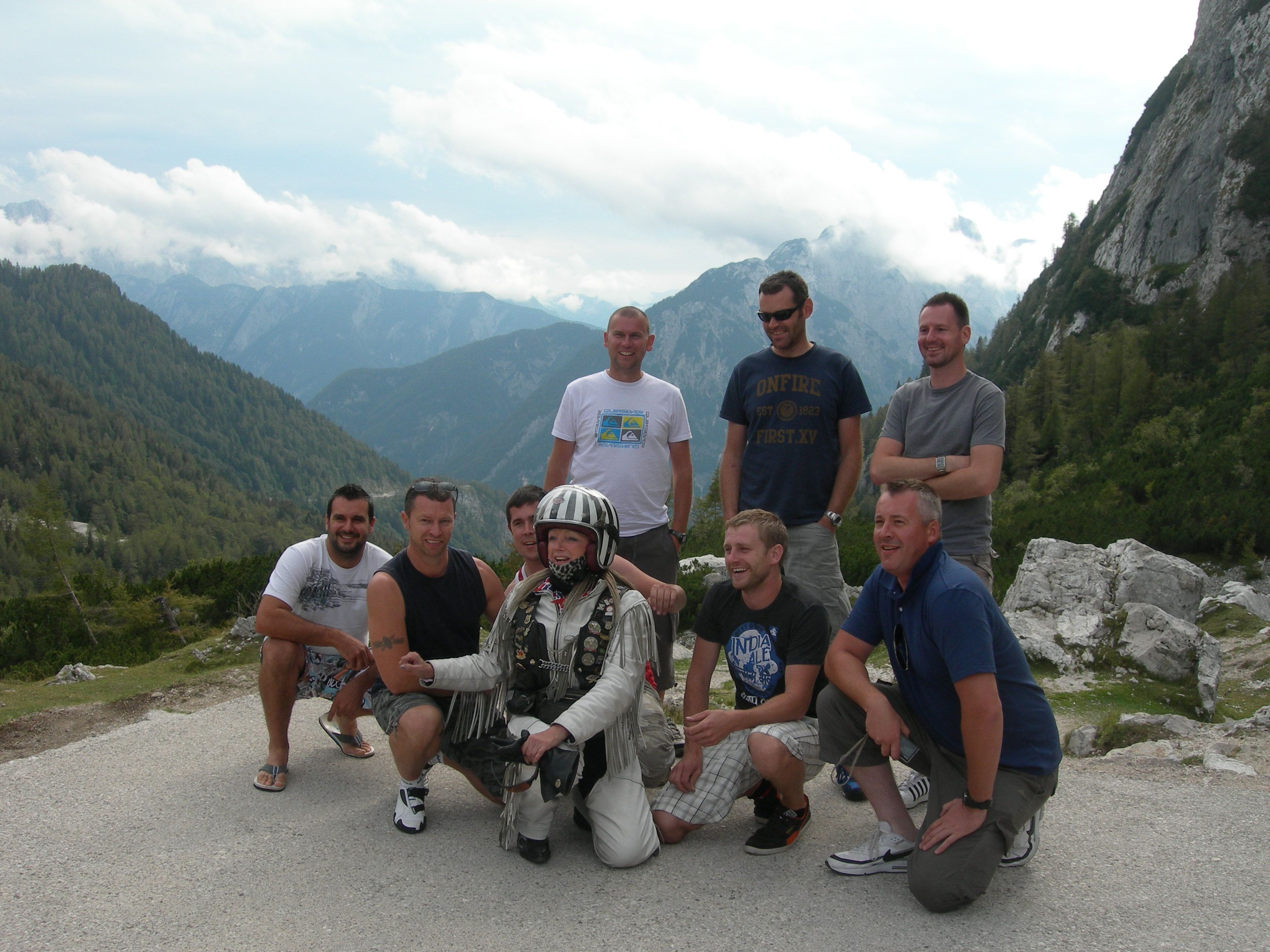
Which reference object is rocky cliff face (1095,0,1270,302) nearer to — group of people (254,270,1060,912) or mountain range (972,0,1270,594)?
mountain range (972,0,1270,594)

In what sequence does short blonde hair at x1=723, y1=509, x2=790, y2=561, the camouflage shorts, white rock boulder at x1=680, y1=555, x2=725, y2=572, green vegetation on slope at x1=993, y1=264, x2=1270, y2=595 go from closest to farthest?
1. short blonde hair at x1=723, y1=509, x2=790, y2=561
2. the camouflage shorts
3. white rock boulder at x1=680, y1=555, x2=725, y2=572
4. green vegetation on slope at x1=993, y1=264, x2=1270, y2=595

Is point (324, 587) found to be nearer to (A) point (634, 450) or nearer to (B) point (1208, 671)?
(A) point (634, 450)

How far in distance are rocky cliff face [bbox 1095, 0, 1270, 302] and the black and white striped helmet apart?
68554 millimetres

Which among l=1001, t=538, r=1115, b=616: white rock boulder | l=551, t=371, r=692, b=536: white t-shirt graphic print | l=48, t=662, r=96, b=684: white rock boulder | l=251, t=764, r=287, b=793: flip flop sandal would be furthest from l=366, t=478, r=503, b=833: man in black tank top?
l=1001, t=538, r=1115, b=616: white rock boulder

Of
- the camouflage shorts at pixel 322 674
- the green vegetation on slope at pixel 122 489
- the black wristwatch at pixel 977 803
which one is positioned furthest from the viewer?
the green vegetation on slope at pixel 122 489

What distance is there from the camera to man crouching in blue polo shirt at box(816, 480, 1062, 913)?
12.4ft

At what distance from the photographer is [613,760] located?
444 cm

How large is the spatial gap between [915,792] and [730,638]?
1.62m

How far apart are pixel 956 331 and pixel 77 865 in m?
5.95

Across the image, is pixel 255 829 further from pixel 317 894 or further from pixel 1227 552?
pixel 1227 552

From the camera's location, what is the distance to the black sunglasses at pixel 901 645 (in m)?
4.15

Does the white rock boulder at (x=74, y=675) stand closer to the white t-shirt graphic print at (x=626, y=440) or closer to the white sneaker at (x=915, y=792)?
the white t-shirt graphic print at (x=626, y=440)

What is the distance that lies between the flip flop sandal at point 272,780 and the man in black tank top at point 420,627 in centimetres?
87

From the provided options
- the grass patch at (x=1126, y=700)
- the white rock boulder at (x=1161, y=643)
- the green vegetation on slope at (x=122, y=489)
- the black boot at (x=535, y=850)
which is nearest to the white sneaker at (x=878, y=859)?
the black boot at (x=535, y=850)
